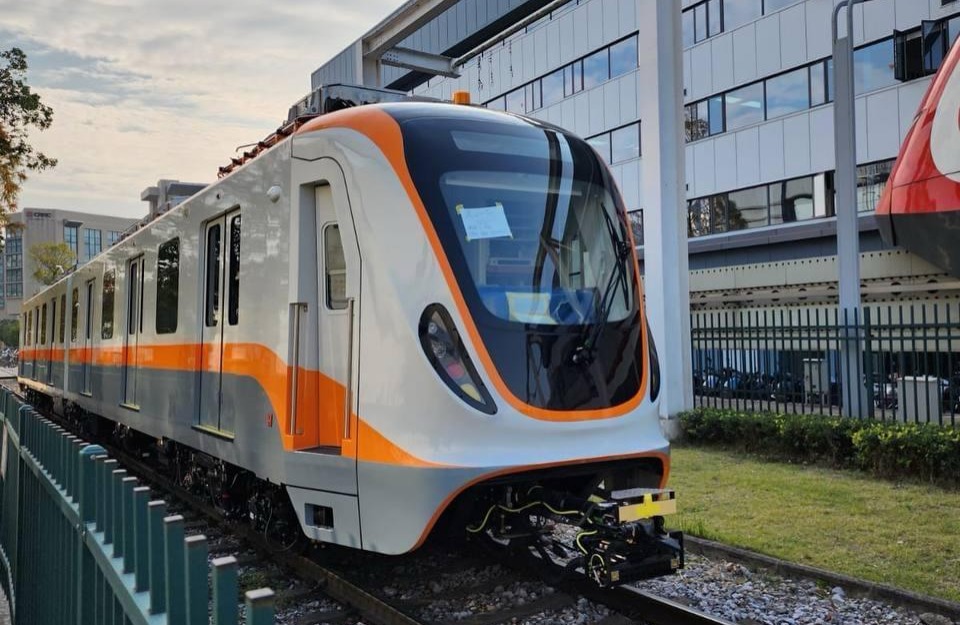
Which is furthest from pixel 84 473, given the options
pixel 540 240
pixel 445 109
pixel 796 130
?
pixel 796 130

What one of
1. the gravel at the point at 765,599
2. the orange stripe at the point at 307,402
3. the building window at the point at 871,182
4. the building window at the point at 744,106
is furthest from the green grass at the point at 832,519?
the building window at the point at 744,106

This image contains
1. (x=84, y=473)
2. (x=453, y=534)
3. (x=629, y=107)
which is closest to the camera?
(x=84, y=473)

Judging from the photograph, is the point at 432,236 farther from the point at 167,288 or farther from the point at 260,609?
the point at 167,288

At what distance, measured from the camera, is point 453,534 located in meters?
5.42

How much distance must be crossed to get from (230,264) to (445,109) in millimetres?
2351

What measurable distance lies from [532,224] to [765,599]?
2.91 meters

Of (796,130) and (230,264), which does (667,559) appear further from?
(796,130)

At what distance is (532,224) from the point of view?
5500mm

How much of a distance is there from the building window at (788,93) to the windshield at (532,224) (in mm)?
18930

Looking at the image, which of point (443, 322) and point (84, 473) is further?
point (443, 322)

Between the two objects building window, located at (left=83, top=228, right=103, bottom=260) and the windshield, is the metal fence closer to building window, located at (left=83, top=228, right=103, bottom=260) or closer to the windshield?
the windshield

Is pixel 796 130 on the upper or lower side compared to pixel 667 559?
upper

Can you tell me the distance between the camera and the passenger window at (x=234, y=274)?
6816 millimetres

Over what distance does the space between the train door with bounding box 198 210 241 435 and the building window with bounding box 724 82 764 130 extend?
65.6 ft
